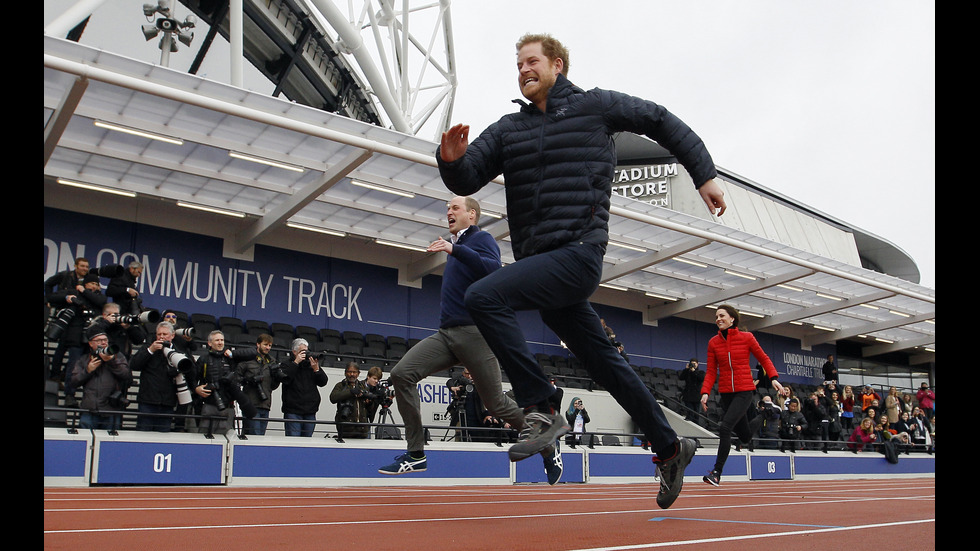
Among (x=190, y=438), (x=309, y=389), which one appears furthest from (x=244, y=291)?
(x=190, y=438)

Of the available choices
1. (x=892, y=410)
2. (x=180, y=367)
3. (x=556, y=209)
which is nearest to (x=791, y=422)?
(x=892, y=410)

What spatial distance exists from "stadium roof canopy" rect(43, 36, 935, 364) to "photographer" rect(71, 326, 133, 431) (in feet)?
10.8

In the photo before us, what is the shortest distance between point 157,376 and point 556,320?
7.88 meters

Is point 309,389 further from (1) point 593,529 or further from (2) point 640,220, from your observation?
(2) point 640,220

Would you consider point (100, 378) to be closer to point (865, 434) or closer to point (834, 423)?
point (865, 434)

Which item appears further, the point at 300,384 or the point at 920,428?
the point at 920,428

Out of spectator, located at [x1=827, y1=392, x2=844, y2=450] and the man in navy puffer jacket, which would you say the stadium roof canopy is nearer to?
spectator, located at [x1=827, y1=392, x2=844, y2=450]

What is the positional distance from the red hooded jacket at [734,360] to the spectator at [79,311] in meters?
7.97

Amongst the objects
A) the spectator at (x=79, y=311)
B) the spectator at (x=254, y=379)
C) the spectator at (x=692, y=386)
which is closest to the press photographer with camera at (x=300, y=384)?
the spectator at (x=254, y=379)

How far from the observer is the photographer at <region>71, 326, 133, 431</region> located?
9.88m

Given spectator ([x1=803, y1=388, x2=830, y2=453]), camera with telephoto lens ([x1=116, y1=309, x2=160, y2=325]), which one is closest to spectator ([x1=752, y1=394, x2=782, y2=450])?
spectator ([x1=803, y1=388, x2=830, y2=453])

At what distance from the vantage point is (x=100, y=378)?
10109 millimetres

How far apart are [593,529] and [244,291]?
17980 mm

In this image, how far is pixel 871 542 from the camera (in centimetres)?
304
